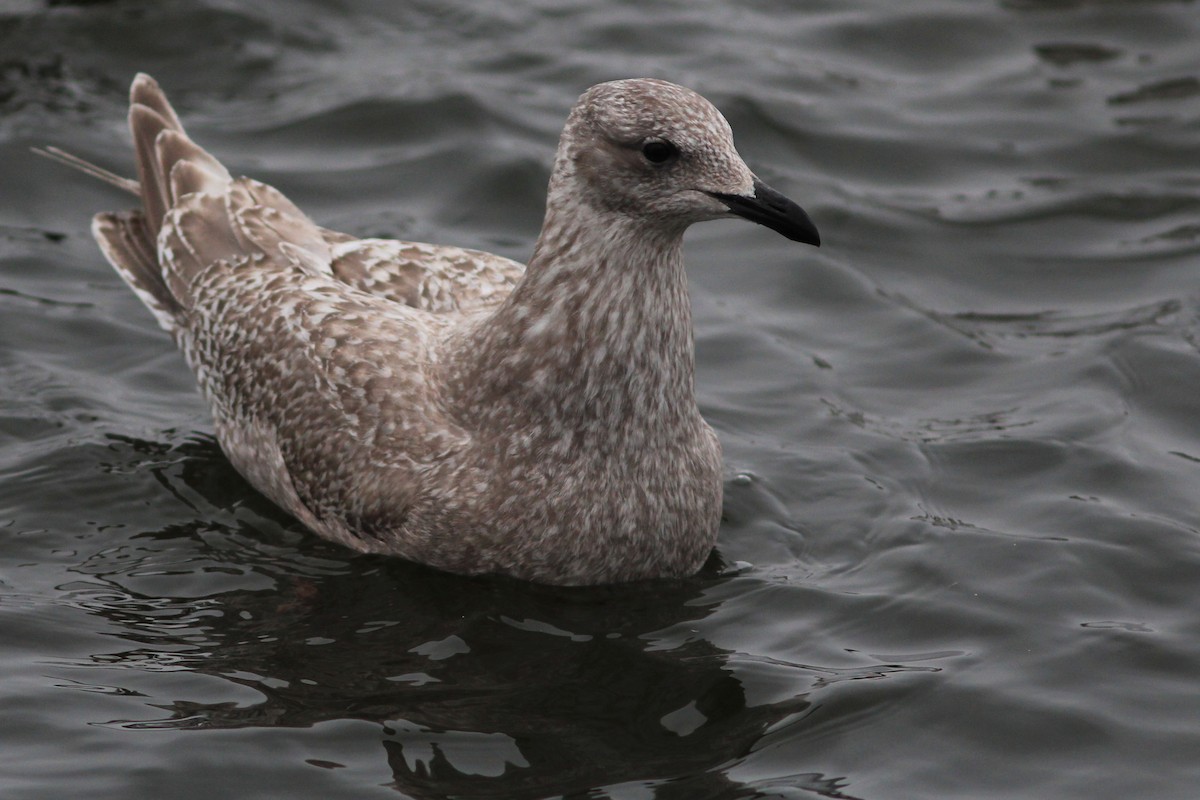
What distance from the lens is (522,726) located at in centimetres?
646

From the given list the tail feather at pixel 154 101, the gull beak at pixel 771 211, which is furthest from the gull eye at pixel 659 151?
the tail feather at pixel 154 101

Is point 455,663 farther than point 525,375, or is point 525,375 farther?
point 525,375

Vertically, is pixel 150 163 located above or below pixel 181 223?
above

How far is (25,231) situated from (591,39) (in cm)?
455

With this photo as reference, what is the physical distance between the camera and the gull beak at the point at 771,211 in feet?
21.6

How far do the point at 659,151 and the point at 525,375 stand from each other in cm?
112

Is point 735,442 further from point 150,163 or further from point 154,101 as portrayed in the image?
point 154,101

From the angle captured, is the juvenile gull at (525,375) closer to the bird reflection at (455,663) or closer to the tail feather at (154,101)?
the bird reflection at (455,663)

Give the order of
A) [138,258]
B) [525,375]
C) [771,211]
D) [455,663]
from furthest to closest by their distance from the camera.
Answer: [138,258] → [525,375] → [455,663] → [771,211]

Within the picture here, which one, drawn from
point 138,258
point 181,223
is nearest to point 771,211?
point 181,223

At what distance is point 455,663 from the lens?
6.88m

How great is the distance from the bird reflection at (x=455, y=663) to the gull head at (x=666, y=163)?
168 centimetres

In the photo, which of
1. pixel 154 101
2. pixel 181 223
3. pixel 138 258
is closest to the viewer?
pixel 181 223

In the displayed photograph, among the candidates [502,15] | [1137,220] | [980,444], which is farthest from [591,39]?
[980,444]
